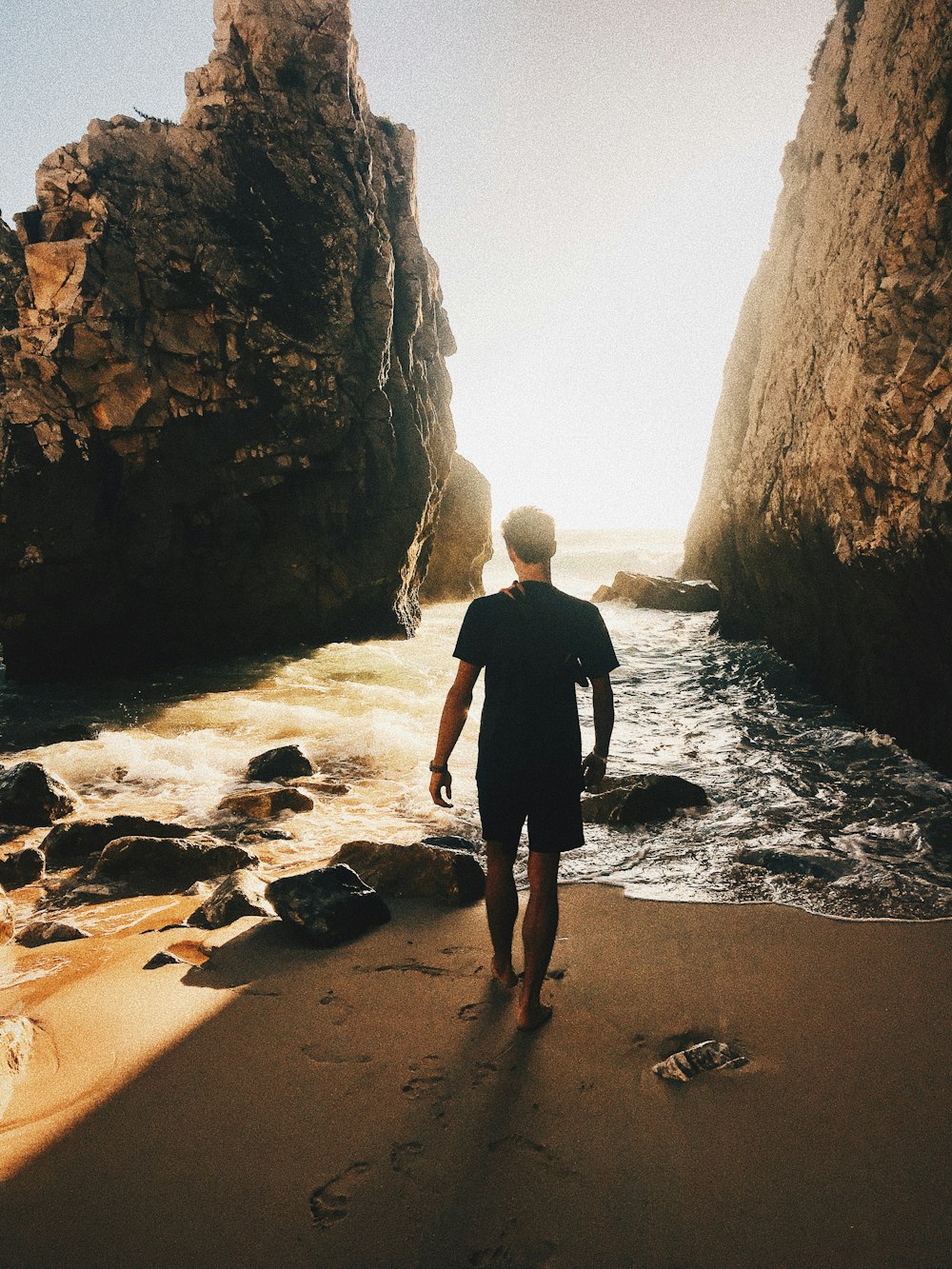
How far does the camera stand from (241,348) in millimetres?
13234

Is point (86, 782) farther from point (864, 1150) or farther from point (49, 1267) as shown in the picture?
point (864, 1150)

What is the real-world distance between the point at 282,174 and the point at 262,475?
641 centimetres

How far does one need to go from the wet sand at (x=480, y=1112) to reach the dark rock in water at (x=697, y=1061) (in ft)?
0.15

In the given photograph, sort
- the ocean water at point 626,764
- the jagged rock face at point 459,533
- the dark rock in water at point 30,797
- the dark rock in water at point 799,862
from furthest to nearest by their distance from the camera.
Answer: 1. the jagged rock face at point 459,533
2. the dark rock in water at point 30,797
3. the ocean water at point 626,764
4. the dark rock in water at point 799,862

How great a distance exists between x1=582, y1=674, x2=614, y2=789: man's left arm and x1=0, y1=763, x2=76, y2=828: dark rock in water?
16.9 feet

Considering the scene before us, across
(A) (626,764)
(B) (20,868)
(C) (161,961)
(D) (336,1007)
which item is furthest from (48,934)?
(A) (626,764)

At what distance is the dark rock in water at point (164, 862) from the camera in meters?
4.46

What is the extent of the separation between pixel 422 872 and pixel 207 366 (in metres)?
12.3

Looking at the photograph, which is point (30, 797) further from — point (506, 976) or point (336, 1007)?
point (506, 976)

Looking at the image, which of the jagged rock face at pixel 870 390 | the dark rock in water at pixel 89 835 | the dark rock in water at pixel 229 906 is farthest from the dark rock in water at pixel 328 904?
the jagged rock face at pixel 870 390

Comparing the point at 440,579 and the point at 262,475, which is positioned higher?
the point at 262,475

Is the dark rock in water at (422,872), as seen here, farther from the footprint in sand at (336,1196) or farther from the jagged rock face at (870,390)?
the jagged rock face at (870,390)

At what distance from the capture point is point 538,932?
108 inches

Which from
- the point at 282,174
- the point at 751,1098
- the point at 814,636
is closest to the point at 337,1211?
the point at 751,1098
